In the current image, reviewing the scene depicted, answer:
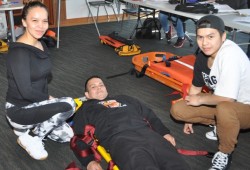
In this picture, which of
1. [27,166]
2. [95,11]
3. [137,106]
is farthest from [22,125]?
[95,11]

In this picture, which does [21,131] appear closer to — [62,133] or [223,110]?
[62,133]

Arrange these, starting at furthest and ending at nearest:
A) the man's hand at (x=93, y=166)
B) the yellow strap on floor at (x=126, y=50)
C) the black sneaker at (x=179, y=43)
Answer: the black sneaker at (x=179, y=43), the yellow strap on floor at (x=126, y=50), the man's hand at (x=93, y=166)

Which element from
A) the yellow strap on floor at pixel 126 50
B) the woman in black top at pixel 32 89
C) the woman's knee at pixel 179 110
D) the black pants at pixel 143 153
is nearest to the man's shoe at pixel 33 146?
the woman in black top at pixel 32 89

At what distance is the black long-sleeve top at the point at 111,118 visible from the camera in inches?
74.4

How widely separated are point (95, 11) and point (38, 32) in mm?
5013

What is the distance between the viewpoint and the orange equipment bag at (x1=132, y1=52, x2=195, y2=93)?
9.95 feet

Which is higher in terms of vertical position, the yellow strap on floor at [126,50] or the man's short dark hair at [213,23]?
the man's short dark hair at [213,23]

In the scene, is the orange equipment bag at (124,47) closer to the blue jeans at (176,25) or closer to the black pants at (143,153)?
the blue jeans at (176,25)

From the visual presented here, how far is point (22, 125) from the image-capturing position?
6.81 feet

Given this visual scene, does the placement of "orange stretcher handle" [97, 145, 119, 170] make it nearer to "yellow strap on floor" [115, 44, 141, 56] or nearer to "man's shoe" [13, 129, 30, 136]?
"man's shoe" [13, 129, 30, 136]

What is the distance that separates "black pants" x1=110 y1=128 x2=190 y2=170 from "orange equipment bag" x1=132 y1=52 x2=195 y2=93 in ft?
4.04

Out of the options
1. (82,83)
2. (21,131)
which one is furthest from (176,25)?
(21,131)

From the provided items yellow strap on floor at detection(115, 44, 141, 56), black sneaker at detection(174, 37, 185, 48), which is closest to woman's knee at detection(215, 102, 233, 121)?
yellow strap on floor at detection(115, 44, 141, 56)

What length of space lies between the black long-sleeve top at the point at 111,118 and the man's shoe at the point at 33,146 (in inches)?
10.8
